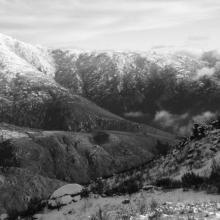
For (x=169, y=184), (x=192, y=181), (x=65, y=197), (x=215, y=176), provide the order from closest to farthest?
(x=192, y=181) < (x=215, y=176) < (x=169, y=184) < (x=65, y=197)

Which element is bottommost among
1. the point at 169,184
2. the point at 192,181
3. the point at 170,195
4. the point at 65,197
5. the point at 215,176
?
the point at 65,197

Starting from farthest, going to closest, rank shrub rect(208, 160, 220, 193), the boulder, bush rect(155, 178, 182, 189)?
1. the boulder
2. bush rect(155, 178, 182, 189)
3. shrub rect(208, 160, 220, 193)

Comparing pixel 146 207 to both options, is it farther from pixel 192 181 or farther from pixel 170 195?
pixel 192 181

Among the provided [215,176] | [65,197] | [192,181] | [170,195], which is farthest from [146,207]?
[65,197]

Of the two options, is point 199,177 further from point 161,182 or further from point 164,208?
point 164,208

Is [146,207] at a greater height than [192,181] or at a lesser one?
lesser

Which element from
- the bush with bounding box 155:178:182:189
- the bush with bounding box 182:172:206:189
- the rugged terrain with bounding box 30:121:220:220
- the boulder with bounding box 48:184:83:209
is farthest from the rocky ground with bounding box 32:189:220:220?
the bush with bounding box 182:172:206:189

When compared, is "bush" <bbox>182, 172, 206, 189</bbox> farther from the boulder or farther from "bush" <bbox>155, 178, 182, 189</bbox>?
the boulder

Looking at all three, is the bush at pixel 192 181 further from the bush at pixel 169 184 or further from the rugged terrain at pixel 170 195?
the bush at pixel 169 184

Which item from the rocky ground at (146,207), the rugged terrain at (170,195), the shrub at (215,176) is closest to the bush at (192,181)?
the rugged terrain at (170,195)

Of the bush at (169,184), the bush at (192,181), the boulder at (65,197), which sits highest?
the bush at (192,181)

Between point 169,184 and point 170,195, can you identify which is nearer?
point 170,195

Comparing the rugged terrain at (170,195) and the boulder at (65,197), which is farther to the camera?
the boulder at (65,197)
